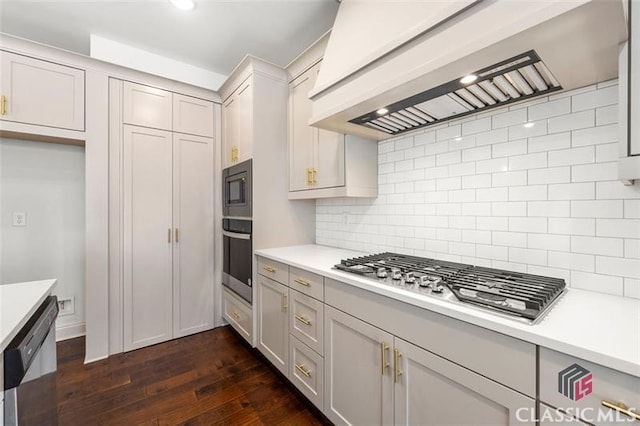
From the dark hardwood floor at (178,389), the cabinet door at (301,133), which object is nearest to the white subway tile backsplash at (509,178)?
the cabinet door at (301,133)

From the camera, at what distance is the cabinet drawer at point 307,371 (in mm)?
1576

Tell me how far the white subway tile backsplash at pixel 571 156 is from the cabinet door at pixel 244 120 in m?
1.94

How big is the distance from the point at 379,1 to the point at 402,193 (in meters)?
1.08

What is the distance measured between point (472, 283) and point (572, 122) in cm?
81

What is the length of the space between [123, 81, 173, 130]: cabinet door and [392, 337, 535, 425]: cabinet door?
8.68ft

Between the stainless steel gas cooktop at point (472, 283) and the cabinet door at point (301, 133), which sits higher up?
the cabinet door at point (301, 133)

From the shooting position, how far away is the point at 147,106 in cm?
248

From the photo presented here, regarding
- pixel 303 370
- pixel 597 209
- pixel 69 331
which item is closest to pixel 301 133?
pixel 303 370

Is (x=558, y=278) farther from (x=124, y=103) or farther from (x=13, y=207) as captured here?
(x=13, y=207)

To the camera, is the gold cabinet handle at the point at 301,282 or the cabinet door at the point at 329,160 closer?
the gold cabinet handle at the point at 301,282

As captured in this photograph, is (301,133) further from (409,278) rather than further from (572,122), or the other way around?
(572,122)

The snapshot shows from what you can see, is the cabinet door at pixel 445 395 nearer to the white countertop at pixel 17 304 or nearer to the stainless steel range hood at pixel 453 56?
the stainless steel range hood at pixel 453 56

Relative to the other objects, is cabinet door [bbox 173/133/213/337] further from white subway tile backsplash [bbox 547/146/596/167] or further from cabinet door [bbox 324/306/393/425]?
white subway tile backsplash [bbox 547/146/596/167]

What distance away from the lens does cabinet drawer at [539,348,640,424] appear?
2.12 ft
